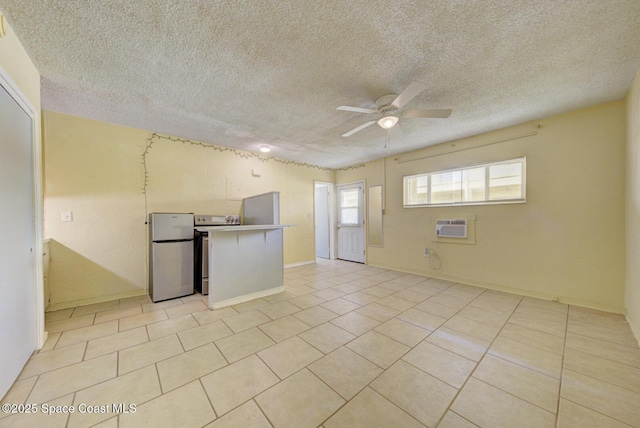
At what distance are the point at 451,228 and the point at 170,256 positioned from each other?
452 centimetres

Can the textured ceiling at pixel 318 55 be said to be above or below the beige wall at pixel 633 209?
above

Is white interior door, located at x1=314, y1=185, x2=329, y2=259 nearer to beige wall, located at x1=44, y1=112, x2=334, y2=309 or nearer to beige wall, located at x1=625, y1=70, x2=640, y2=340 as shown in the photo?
beige wall, located at x1=44, y1=112, x2=334, y2=309

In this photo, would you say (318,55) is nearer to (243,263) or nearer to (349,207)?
(243,263)

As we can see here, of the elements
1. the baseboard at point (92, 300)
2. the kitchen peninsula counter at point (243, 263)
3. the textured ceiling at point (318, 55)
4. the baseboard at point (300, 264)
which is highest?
the textured ceiling at point (318, 55)

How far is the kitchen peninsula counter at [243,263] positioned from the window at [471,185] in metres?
2.87

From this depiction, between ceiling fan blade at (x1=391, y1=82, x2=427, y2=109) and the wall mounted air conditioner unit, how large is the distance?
8.59ft

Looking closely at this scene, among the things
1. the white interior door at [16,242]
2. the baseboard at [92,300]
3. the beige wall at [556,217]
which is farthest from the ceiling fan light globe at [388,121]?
the baseboard at [92,300]

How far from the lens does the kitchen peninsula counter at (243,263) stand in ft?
9.35

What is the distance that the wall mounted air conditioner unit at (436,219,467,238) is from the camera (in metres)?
3.82

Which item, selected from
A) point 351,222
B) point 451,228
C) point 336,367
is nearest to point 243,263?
point 336,367

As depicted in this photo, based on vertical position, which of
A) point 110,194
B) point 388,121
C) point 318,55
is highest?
point 318,55

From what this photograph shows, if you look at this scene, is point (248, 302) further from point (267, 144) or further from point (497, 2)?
point (497, 2)

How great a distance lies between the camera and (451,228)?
3943 mm

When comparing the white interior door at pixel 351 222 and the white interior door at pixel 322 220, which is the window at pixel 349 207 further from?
the white interior door at pixel 322 220
